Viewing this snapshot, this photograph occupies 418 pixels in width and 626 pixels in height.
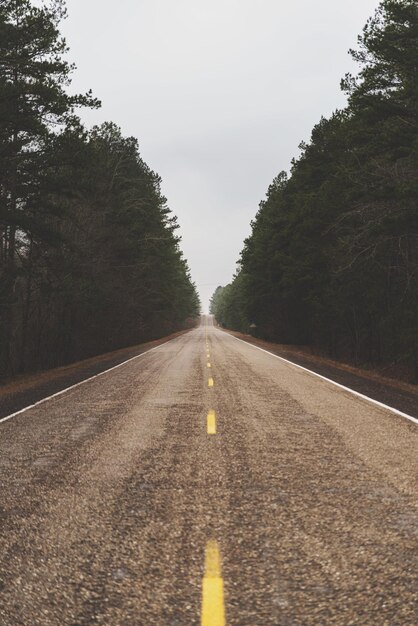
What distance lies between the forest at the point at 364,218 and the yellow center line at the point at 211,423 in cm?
751

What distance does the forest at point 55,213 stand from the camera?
1598 cm

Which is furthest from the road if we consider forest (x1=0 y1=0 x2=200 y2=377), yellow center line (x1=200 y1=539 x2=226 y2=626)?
forest (x1=0 y1=0 x2=200 y2=377)

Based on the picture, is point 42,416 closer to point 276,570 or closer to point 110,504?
point 110,504

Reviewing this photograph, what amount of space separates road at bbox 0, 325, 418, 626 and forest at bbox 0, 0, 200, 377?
10.4 m

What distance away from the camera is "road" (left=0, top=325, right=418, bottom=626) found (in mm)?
2842

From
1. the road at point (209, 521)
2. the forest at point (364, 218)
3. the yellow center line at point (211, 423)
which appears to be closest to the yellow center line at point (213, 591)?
the road at point (209, 521)

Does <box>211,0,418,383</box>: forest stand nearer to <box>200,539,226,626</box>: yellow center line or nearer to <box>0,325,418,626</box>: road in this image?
<box>0,325,418,626</box>: road

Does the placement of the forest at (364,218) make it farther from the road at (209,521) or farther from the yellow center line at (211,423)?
the road at (209,521)

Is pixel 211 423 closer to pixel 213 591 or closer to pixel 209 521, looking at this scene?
pixel 209 521

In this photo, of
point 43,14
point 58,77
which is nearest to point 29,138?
point 58,77

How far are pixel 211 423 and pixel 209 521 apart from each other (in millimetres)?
4170

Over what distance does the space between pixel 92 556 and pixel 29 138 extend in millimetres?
16879

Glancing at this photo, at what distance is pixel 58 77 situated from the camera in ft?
55.3

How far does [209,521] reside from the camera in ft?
13.4
